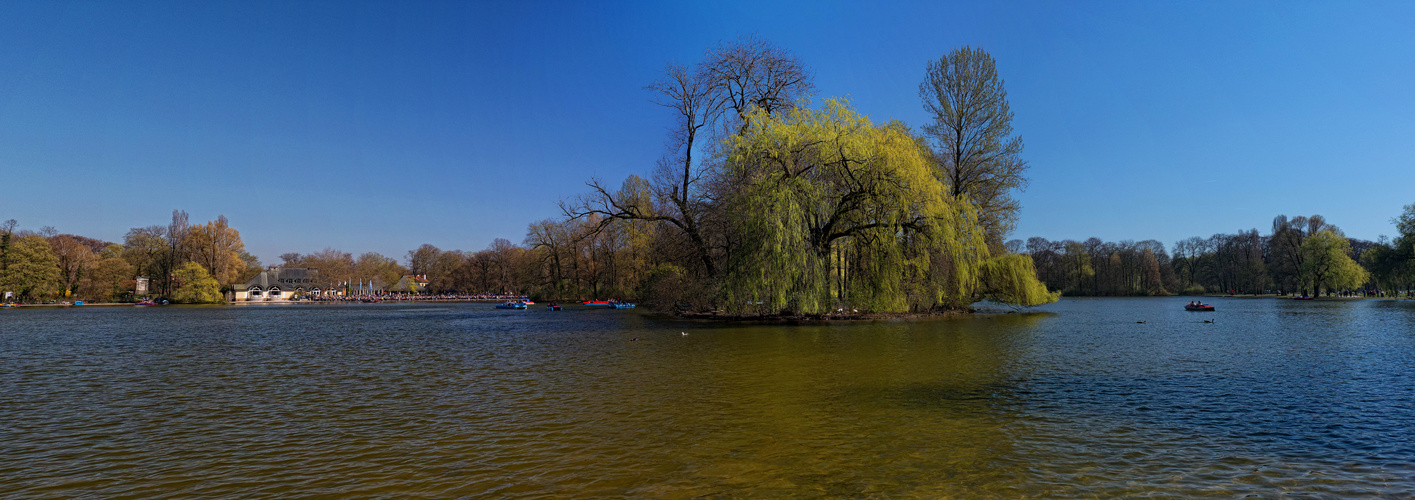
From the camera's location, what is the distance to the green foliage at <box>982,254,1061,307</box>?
129 ft

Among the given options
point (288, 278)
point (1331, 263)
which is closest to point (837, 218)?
point (1331, 263)

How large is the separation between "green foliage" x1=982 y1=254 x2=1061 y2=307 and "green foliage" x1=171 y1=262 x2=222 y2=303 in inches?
3680

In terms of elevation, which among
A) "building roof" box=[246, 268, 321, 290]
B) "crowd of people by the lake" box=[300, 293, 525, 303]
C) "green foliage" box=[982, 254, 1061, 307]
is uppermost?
"building roof" box=[246, 268, 321, 290]

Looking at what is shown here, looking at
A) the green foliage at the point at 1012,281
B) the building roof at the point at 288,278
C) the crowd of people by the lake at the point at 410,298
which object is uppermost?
the building roof at the point at 288,278

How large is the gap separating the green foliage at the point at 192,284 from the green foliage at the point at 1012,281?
93483mm

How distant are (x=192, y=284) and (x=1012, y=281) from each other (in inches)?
3791

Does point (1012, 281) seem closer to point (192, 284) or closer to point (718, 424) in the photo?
point (718, 424)

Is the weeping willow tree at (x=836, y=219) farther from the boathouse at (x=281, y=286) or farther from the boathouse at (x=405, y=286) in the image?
the boathouse at (x=405, y=286)

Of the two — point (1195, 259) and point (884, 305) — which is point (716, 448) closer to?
point (884, 305)

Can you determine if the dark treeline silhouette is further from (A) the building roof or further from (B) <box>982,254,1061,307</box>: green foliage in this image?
(A) the building roof

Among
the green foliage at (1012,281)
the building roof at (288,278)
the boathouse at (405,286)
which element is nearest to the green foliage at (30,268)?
the building roof at (288,278)

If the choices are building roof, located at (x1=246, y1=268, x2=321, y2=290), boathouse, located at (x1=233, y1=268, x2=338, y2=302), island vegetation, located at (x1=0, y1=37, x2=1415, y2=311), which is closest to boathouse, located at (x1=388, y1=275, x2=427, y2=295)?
boathouse, located at (x1=233, y1=268, x2=338, y2=302)

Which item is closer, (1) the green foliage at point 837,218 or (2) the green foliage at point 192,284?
(1) the green foliage at point 837,218

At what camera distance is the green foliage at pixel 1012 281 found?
129 ft
